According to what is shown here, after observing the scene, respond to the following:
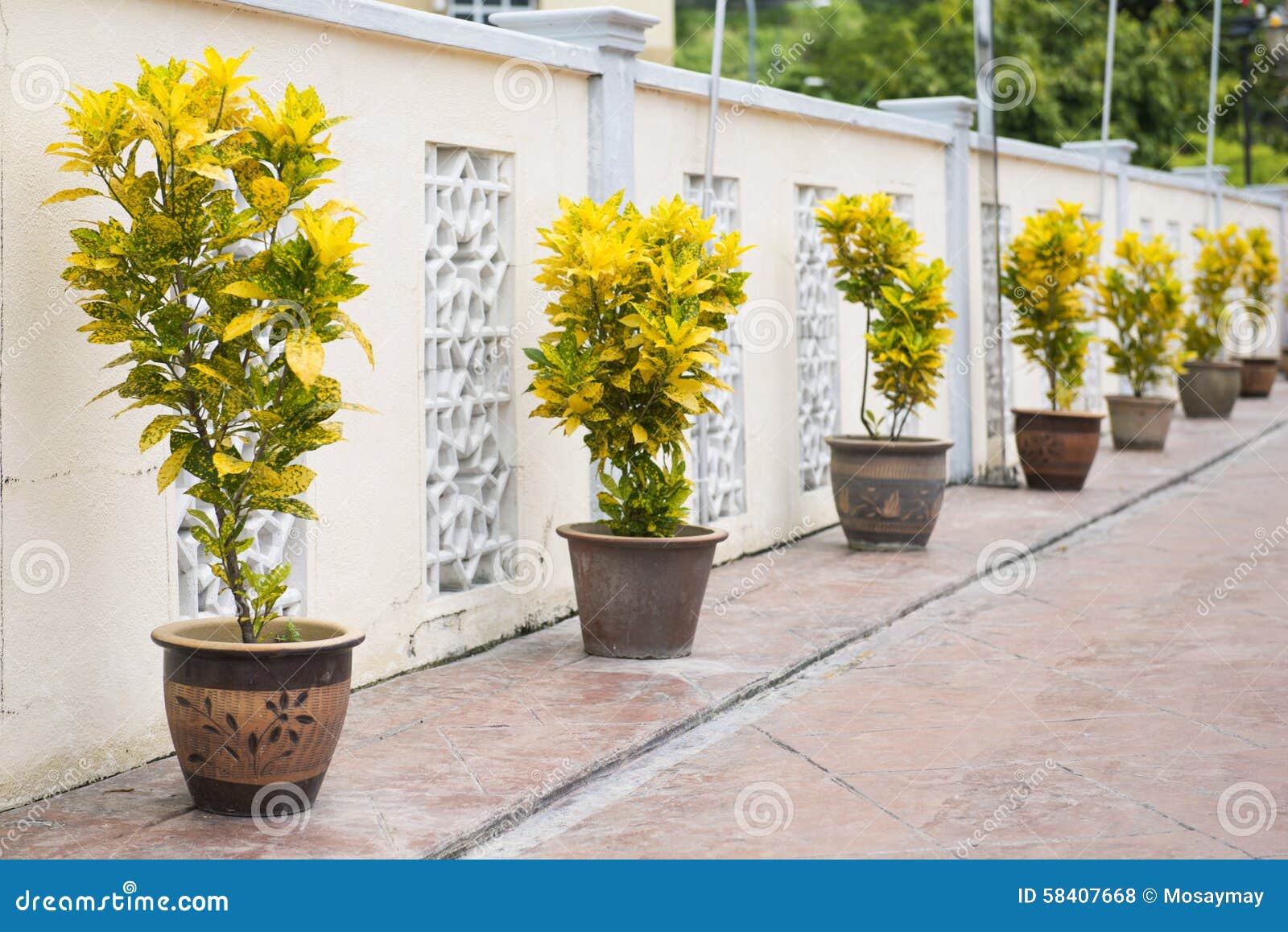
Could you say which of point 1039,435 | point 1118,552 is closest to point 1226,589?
point 1118,552

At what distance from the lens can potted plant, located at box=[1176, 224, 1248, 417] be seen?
55.8 feet

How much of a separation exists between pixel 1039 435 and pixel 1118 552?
2.24m

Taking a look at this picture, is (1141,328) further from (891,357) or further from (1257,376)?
(1257,376)

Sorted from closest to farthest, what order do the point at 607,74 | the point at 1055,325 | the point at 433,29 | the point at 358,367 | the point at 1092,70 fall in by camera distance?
the point at 358,367 < the point at 433,29 < the point at 607,74 < the point at 1055,325 < the point at 1092,70

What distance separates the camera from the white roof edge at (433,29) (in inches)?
223

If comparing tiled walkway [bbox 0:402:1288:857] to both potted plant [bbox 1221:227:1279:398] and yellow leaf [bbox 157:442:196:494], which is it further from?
potted plant [bbox 1221:227:1279:398]

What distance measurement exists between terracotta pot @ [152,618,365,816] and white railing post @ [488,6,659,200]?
350 cm

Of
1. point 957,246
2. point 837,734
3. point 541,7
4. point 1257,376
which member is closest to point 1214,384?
point 1257,376

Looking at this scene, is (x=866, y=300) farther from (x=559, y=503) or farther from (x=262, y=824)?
(x=262, y=824)

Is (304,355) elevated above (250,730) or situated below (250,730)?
above

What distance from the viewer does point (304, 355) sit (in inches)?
175

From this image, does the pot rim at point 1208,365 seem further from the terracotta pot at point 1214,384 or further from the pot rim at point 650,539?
the pot rim at point 650,539

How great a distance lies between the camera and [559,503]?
24.3 feet

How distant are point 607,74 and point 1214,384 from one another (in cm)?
1128
